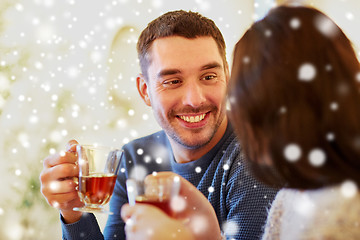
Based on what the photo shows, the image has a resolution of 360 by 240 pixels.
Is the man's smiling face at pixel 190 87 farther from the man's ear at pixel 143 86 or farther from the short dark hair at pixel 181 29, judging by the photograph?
the man's ear at pixel 143 86

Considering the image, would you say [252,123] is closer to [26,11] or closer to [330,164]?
[330,164]

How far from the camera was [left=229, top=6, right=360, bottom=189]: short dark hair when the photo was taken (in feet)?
2.43

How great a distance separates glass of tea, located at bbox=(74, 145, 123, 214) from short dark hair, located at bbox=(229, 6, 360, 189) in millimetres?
530

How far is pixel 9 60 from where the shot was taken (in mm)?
2514

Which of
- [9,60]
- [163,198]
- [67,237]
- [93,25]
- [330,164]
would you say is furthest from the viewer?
[93,25]

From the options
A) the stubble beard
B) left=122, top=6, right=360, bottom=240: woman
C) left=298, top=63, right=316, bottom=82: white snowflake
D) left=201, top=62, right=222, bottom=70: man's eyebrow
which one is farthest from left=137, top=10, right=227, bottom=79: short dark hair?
left=298, top=63, right=316, bottom=82: white snowflake

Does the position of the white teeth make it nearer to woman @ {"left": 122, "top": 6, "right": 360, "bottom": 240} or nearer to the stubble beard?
the stubble beard

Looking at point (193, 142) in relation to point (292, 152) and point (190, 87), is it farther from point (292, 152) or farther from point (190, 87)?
point (292, 152)

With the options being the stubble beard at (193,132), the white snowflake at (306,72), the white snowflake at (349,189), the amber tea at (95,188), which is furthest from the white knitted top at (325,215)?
the stubble beard at (193,132)

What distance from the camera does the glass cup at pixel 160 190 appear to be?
2.86ft

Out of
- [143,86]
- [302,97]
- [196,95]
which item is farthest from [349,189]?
[143,86]

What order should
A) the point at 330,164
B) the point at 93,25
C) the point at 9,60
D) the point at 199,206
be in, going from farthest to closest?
the point at 93,25 → the point at 9,60 → the point at 199,206 → the point at 330,164

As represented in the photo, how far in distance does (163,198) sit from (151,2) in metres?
2.13

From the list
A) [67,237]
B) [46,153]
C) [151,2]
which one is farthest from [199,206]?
[151,2]
